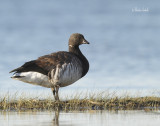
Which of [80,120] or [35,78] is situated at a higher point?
[35,78]

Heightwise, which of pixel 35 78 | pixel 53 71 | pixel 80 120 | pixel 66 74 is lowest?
pixel 80 120

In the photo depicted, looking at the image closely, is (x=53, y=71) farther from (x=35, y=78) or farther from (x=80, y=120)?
(x=80, y=120)

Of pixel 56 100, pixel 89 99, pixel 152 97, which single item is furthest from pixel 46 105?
pixel 152 97

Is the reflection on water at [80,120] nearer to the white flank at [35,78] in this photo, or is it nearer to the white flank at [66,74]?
the white flank at [66,74]

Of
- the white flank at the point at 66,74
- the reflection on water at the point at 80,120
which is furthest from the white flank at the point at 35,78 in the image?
the reflection on water at the point at 80,120

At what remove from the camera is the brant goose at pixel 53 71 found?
574 inches

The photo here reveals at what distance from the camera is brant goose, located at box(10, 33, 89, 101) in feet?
47.8

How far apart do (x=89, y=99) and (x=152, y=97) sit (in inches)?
177

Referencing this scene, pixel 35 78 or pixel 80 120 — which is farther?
pixel 35 78

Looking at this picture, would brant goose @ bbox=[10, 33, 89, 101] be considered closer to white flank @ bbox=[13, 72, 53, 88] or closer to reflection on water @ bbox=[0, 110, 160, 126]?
white flank @ bbox=[13, 72, 53, 88]

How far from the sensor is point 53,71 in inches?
574

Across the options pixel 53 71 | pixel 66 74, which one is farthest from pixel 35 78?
pixel 66 74

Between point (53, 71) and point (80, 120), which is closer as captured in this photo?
point (80, 120)

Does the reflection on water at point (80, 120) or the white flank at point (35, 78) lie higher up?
the white flank at point (35, 78)
